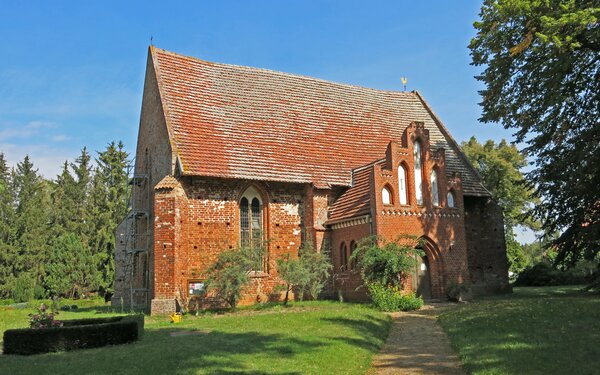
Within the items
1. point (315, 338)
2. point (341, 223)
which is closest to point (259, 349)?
point (315, 338)

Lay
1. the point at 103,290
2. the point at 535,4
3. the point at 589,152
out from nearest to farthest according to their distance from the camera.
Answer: the point at 535,4 → the point at 589,152 → the point at 103,290

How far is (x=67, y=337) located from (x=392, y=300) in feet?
39.9

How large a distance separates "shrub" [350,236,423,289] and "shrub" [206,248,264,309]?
178 inches

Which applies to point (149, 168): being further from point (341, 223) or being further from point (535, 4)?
point (535, 4)

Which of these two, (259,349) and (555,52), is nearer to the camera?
(259,349)

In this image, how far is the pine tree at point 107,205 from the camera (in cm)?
4922

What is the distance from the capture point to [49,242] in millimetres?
51594

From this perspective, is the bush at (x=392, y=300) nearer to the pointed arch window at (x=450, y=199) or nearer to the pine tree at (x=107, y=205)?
the pointed arch window at (x=450, y=199)

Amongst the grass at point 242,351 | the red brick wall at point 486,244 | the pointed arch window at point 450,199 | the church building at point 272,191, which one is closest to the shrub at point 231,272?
the church building at point 272,191

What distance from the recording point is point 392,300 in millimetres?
20406

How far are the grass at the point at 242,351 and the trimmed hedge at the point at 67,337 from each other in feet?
1.26

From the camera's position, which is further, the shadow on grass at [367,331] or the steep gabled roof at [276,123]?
the steep gabled roof at [276,123]

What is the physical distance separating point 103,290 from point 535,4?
4370cm

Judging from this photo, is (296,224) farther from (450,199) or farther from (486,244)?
(486,244)
